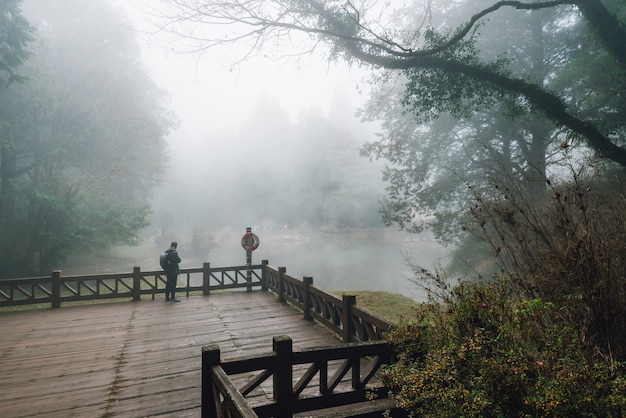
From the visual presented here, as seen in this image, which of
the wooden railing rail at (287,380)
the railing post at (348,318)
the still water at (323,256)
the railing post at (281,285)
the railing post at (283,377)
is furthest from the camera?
the still water at (323,256)

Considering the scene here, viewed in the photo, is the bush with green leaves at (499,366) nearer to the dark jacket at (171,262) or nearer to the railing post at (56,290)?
the dark jacket at (171,262)

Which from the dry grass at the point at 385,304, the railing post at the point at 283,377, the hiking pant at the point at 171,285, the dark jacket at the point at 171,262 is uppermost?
the dark jacket at the point at 171,262

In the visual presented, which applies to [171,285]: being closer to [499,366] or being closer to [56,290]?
[56,290]

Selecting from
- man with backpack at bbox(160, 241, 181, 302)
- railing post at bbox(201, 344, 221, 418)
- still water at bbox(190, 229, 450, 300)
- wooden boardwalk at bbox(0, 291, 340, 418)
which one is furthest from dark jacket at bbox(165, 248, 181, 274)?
still water at bbox(190, 229, 450, 300)

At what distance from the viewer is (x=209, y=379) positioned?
3.74 metres

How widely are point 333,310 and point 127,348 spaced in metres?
4.22

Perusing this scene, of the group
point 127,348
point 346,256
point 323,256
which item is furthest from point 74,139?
point 346,256

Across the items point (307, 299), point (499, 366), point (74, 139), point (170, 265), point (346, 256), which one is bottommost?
point (307, 299)

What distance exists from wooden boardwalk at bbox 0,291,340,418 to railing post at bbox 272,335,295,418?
4.41ft

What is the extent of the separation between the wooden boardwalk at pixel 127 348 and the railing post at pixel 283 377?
52.9 inches

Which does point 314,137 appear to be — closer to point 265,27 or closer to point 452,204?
point 452,204

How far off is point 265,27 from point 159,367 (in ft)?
31.3

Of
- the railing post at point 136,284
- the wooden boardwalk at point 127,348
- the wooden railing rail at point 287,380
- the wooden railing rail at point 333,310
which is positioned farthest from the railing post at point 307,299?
the railing post at point 136,284

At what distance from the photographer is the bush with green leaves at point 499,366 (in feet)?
9.04
